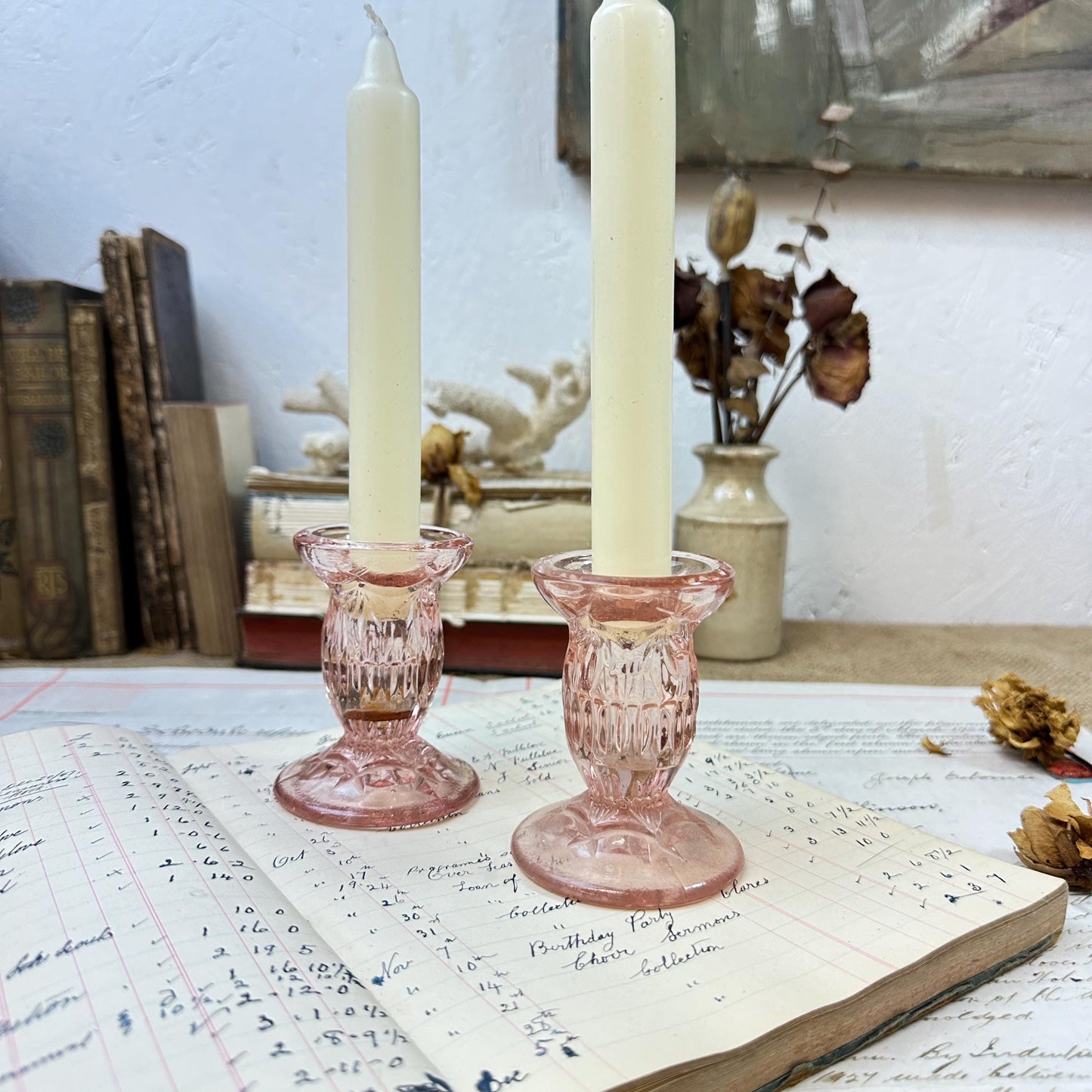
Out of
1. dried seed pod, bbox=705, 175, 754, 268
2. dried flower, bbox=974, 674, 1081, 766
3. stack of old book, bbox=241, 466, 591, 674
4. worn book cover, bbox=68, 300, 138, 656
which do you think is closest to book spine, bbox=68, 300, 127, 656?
worn book cover, bbox=68, 300, 138, 656

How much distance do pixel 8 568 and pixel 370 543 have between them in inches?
20.8

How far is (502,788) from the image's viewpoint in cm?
43

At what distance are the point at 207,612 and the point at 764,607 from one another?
18.7 inches

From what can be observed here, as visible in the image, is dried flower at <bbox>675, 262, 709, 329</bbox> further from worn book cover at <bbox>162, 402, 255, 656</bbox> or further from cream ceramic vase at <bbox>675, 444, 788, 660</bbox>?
worn book cover at <bbox>162, 402, 255, 656</bbox>

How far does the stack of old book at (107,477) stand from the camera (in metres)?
0.76

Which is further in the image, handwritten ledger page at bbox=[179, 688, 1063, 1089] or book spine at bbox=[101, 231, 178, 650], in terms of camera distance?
book spine at bbox=[101, 231, 178, 650]

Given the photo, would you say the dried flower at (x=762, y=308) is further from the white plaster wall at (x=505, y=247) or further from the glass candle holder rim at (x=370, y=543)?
the glass candle holder rim at (x=370, y=543)

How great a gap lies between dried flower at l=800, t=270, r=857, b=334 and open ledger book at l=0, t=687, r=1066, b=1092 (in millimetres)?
453

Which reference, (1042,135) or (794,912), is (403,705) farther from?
(1042,135)

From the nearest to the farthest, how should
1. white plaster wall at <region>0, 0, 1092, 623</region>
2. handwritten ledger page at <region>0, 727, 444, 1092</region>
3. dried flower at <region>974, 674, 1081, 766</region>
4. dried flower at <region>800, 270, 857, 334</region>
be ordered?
1. handwritten ledger page at <region>0, 727, 444, 1092</region>
2. dried flower at <region>974, 674, 1081, 766</region>
3. dried flower at <region>800, 270, 857, 334</region>
4. white plaster wall at <region>0, 0, 1092, 623</region>

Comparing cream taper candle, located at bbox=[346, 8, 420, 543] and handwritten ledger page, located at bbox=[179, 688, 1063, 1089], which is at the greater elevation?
cream taper candle, located at bbox=[346, 8, 420, 543]

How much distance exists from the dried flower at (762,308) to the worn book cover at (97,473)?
1.74 ft

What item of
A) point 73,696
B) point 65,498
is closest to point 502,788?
point 73,696

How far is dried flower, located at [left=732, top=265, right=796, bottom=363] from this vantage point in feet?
2.47
